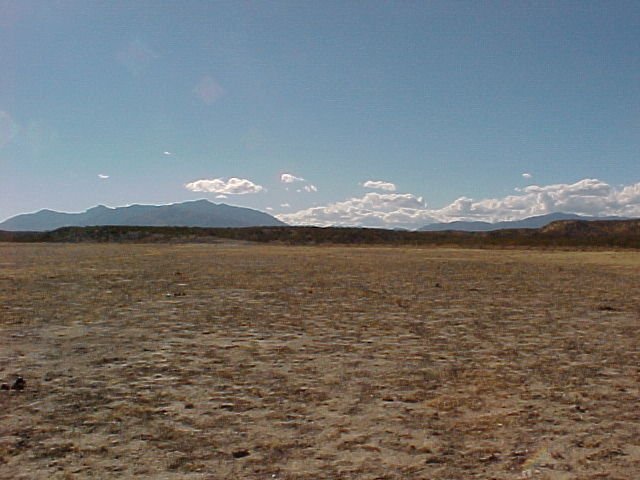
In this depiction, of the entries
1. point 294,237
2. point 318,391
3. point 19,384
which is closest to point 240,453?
point 318,391

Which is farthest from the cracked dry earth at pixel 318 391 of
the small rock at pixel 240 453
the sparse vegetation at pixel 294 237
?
the sparse vegetation at pixel 294 237

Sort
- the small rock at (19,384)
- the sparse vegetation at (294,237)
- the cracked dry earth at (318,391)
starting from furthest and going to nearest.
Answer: the sparse vegetation at (294,237) < the small rock at (19,384) < the cracked dry earth at (318,391)

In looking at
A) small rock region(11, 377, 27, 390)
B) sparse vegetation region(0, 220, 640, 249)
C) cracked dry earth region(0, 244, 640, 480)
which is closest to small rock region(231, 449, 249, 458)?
cracked dry earth region(0, 244, 640, 480)

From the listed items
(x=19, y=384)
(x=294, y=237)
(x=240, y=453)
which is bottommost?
(x=240, y=453)

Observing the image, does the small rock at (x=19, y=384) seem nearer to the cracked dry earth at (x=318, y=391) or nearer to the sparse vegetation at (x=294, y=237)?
the cracked dry earth at (x=318, y=391)

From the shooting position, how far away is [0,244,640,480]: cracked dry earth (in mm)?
6258

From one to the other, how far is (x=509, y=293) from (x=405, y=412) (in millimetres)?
16247

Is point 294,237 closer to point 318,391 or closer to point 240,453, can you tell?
point 318,391

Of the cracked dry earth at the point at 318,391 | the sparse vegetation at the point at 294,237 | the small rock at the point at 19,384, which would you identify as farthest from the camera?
the sparse vegetation at the point at 294,237

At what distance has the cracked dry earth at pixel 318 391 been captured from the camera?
6258 millimetres

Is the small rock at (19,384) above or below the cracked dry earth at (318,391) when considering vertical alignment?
above

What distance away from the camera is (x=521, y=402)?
27.5ft

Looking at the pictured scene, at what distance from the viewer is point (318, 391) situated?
8.90 metres

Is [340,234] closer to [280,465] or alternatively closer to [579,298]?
[579,298]
